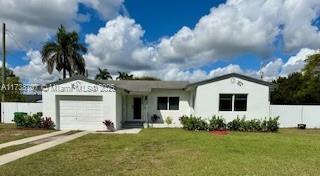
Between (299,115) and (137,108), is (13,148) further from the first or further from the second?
(299,115)

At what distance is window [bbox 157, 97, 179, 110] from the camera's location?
Result: 26797 millimetres

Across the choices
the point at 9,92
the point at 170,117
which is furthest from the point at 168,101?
the point at 9,92

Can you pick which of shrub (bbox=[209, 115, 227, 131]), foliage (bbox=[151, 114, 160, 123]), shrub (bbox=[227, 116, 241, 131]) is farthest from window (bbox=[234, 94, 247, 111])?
foliage (bbox=[151, 114, 160, 123])

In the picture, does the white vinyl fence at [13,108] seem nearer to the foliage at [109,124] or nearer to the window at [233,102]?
the foliage at [109,124]

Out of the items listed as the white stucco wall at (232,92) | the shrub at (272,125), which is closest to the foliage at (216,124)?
the white stucco wall at (232,92)

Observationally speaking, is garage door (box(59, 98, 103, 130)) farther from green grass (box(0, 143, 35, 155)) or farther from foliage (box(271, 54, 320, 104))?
foliage (box(271, 54, 320, 104))

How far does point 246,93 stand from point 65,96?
12171 millimetres

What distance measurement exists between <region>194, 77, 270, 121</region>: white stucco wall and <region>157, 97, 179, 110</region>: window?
12.6 ft

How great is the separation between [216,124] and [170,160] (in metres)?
12.6

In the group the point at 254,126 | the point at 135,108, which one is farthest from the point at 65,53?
the point at 254,126

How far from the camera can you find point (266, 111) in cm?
2314

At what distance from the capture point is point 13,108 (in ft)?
91.0

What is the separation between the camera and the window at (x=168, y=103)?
26797mm

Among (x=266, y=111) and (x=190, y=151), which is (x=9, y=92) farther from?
(x=190, y=151)
